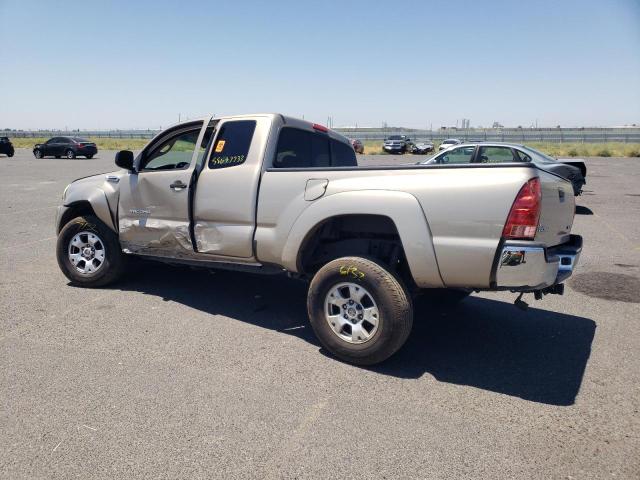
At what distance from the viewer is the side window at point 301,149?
4.64 metres

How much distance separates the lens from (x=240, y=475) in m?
2.48

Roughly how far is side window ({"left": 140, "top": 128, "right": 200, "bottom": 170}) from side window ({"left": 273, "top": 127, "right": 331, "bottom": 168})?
1014 millimetres

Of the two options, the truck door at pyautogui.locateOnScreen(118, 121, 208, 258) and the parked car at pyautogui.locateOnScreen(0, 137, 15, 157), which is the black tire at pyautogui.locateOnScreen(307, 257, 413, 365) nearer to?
the truck door at pyautogui.locateOnScreen(118, 121, 208, 258)

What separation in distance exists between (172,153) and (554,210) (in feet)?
12.5

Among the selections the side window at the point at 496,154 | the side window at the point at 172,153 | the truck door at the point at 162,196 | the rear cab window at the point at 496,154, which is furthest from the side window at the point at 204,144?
the side window at the point at 496,154

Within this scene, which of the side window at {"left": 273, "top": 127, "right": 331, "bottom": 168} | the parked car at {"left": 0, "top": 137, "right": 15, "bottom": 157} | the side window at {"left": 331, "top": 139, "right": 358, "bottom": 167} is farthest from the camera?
the parked car at {"left": 0, "top": 137, "right": 15, "bottom": 157}

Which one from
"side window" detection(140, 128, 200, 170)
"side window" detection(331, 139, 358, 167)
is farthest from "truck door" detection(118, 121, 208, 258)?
"side window" detection(331, 139, 358, 167)

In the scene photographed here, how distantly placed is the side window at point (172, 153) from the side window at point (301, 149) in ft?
3.33

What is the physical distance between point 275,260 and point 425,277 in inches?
54.3

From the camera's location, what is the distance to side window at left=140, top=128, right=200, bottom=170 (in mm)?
5047

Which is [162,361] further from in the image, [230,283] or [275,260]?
[230,283]

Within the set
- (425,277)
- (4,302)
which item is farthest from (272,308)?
(4,302)

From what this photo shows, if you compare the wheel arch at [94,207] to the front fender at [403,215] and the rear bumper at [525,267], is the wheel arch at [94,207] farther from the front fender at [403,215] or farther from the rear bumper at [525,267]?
the rear bumper at [525,267]

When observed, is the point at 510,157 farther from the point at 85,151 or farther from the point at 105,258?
the point at 85,151
